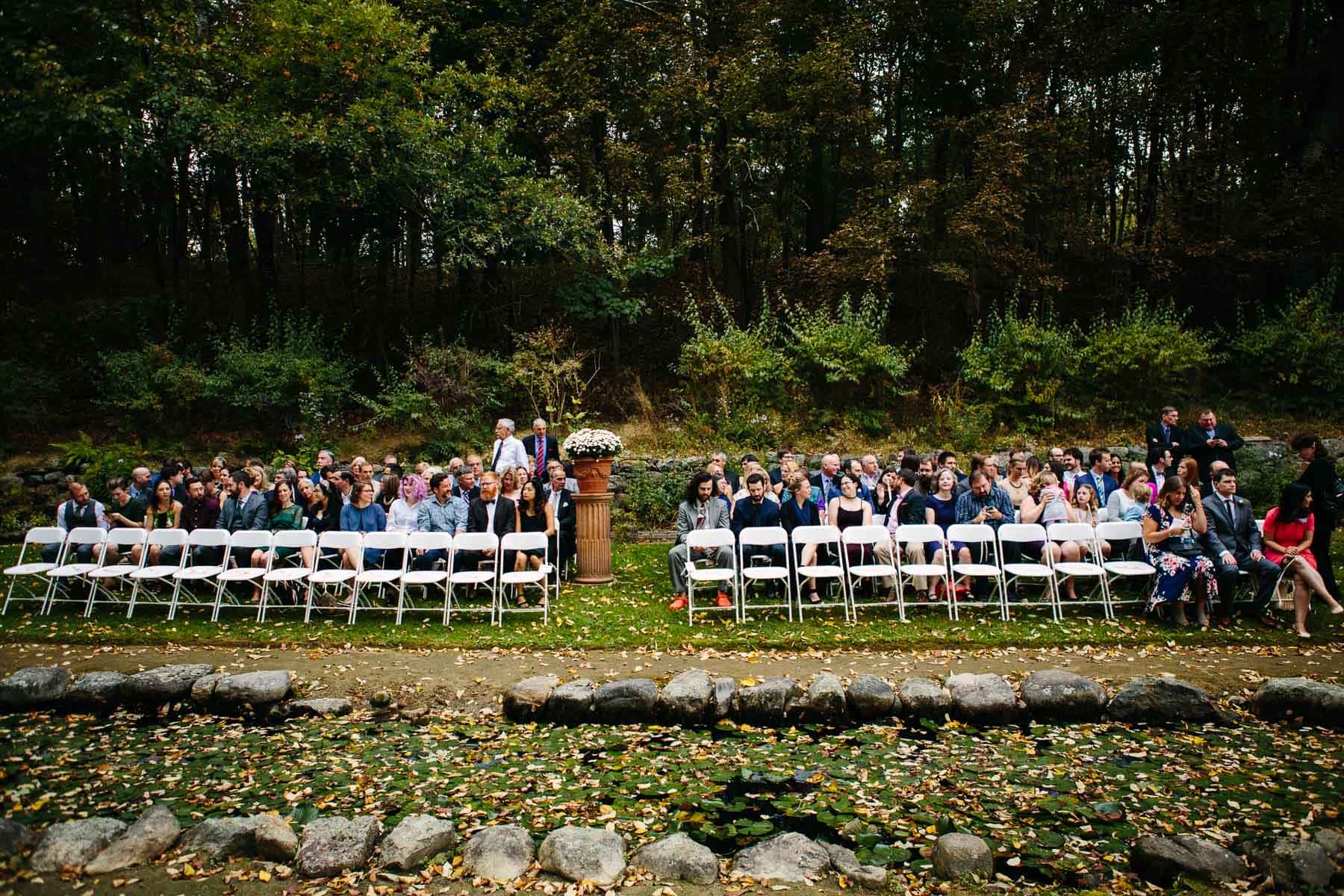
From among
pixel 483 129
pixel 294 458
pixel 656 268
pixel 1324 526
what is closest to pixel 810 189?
pixel 656 268

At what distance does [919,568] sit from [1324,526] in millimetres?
3656

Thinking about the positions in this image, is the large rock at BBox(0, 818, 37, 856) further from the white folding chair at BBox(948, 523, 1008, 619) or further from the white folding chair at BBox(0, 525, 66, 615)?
the white folding chair at BBox(948, 523, 1008, 619)

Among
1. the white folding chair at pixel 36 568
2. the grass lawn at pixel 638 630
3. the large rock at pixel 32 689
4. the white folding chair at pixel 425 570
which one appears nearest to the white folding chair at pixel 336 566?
the grass lawn at pixel 638 630

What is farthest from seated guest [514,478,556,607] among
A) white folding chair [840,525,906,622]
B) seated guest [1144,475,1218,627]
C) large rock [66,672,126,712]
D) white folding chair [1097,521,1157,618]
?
seated guest [1144,475,1218,627]

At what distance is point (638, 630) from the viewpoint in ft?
25.4

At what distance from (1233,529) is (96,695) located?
9.75 meters

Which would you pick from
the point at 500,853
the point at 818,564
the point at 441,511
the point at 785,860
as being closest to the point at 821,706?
the point at 785,860

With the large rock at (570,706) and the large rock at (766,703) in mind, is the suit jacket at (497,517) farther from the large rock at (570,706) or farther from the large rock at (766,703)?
the large rock at (766,703)

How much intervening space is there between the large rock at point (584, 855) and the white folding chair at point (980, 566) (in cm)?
507

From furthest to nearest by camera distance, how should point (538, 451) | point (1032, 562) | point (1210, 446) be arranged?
point (538, 451) → point (1210, 446) → point (1032, 562)

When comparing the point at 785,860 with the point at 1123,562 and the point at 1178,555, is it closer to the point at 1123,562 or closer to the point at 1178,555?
the point at 1123,562

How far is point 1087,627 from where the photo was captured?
7.54m

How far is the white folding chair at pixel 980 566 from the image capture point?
26.2 feet

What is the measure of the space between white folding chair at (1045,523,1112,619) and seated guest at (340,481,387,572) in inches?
273
